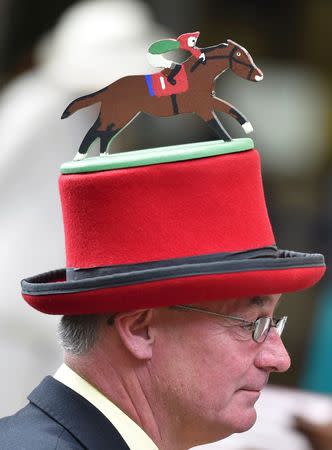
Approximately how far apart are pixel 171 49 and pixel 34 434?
99 centimetres

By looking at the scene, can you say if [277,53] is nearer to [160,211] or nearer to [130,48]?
[130,48]

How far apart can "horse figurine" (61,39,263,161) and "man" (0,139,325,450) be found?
0.08m

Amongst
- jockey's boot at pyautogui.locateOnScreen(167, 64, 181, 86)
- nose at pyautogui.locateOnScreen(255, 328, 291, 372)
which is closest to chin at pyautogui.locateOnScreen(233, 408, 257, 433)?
nose at pyautogui.locateOnScreen(255, 328, 291, 372)

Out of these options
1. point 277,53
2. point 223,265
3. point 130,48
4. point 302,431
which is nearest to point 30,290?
point 223,265

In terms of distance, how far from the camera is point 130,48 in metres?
6.24

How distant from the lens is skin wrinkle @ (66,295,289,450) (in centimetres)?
323

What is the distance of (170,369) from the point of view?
3.24 meters

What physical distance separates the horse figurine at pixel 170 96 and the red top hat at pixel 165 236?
0.30ft

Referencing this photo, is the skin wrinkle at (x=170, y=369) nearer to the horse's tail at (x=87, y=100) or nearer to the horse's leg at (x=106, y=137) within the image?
the horse's leg at (x=106, y=137)

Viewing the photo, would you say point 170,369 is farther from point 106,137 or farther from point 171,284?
point 106,137

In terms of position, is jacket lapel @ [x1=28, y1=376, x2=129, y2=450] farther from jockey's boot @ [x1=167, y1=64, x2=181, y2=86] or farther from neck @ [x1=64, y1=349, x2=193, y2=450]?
jockey's boot @ [x1=167, y1=64, x2=181, y2=86]

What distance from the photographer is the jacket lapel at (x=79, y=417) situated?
310 centimetres

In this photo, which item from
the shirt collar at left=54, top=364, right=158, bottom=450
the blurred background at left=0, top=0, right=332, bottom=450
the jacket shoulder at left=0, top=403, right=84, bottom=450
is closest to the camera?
the jacket shoulder at left=0, top=403, right=84, bottom=450

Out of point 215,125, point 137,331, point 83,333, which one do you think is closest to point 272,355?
point 137,331
